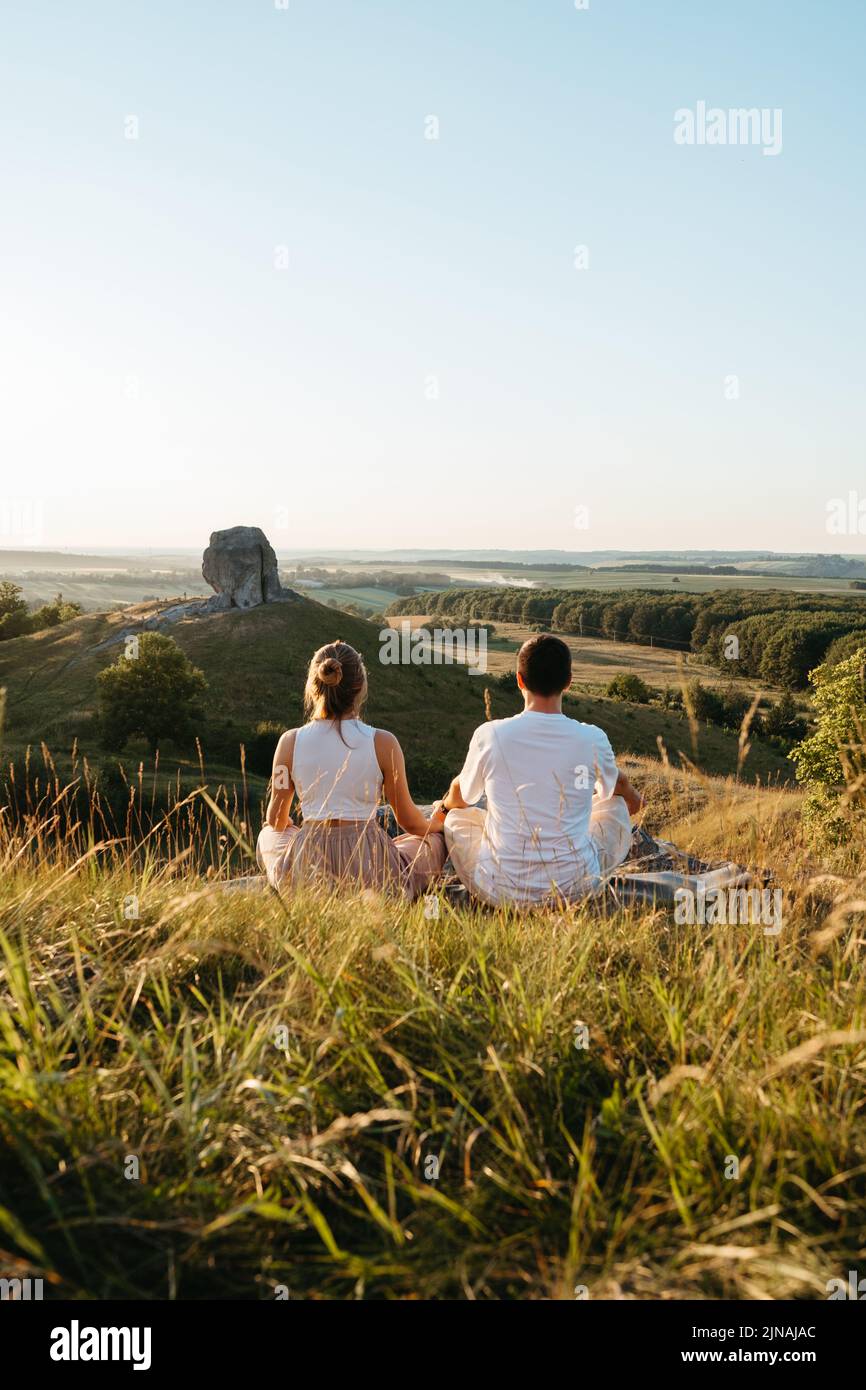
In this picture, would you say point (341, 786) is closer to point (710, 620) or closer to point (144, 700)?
point (144, 700)

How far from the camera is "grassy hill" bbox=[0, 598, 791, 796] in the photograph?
1815 inches

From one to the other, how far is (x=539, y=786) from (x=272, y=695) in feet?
179

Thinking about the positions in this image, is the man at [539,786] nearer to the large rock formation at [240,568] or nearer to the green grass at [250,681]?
the green grass at [250,681]

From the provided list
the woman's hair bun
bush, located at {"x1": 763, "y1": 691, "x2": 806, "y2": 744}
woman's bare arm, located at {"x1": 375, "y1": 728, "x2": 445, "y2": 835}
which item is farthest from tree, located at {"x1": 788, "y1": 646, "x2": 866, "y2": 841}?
bush, located at {"x1": 763, "y1": 691, "x2": 806, "y2": 744}

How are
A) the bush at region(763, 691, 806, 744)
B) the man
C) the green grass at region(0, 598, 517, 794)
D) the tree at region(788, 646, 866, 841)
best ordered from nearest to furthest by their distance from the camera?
the man, the tree at region(788, 646, 866, 841), the green grass at region(0, 598, 517, 794), the bush at region(763, 691, 806, 744)

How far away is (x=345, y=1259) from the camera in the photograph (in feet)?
6.85

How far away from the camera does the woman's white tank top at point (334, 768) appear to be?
5160 mm

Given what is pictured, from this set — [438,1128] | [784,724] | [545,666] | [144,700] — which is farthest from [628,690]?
[438,1128]

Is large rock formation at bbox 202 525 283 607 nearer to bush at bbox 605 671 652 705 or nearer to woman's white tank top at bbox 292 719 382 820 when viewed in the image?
bush at bbox 605 671 652 705

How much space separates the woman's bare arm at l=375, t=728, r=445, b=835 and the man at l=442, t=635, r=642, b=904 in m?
0.48

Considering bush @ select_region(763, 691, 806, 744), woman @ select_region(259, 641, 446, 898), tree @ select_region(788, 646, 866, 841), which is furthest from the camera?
bush @ select_region(763, 691, 806, 744)
